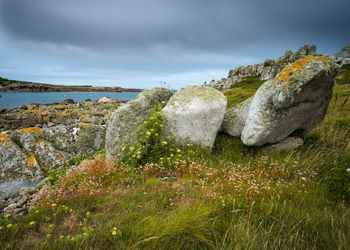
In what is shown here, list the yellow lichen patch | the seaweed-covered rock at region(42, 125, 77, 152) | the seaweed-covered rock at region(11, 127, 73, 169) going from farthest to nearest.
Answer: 1. the seaweed-covered rock at region(42, 125, 77, 152)
2. the seaweed-covered rock at region(11, 127, 73, 169)
3. the yellow lichen patch

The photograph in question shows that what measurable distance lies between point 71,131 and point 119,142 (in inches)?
185

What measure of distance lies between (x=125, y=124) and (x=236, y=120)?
13.8ft

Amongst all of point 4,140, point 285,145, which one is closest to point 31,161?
point 4,140

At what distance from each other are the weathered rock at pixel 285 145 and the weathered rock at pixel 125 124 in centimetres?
440

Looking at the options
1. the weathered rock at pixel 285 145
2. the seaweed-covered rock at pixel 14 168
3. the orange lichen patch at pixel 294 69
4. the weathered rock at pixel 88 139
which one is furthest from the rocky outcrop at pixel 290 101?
the seaweed-covered rock at pixel 14 168

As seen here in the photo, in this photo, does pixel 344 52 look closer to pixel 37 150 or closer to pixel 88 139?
pixel 88 139

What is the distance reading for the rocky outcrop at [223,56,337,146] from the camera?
8.63 meters

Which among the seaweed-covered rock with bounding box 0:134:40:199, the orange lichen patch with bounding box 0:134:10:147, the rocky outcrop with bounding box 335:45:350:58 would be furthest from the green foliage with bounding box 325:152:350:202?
the rocky outcrop with bounding box 335:45:350:58

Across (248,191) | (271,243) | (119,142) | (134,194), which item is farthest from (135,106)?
(271,243)

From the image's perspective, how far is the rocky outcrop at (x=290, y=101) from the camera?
8.63 metres

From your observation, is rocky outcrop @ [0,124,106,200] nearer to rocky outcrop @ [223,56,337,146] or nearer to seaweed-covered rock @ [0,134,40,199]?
seaweed-covered rock @ [0,134,40,199]

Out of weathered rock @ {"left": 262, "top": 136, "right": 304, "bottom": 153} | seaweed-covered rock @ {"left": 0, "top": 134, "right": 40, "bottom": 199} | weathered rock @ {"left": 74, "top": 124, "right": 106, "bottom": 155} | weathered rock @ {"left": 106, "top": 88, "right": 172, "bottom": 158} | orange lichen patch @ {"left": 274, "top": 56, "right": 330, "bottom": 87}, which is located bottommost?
seaweed-covered rock @ {"left": 0, "top": 134, "right": 40, "bottom": 199}

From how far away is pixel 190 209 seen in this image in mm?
5125

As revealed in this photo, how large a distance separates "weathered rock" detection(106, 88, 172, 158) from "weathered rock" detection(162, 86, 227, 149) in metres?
0.87
